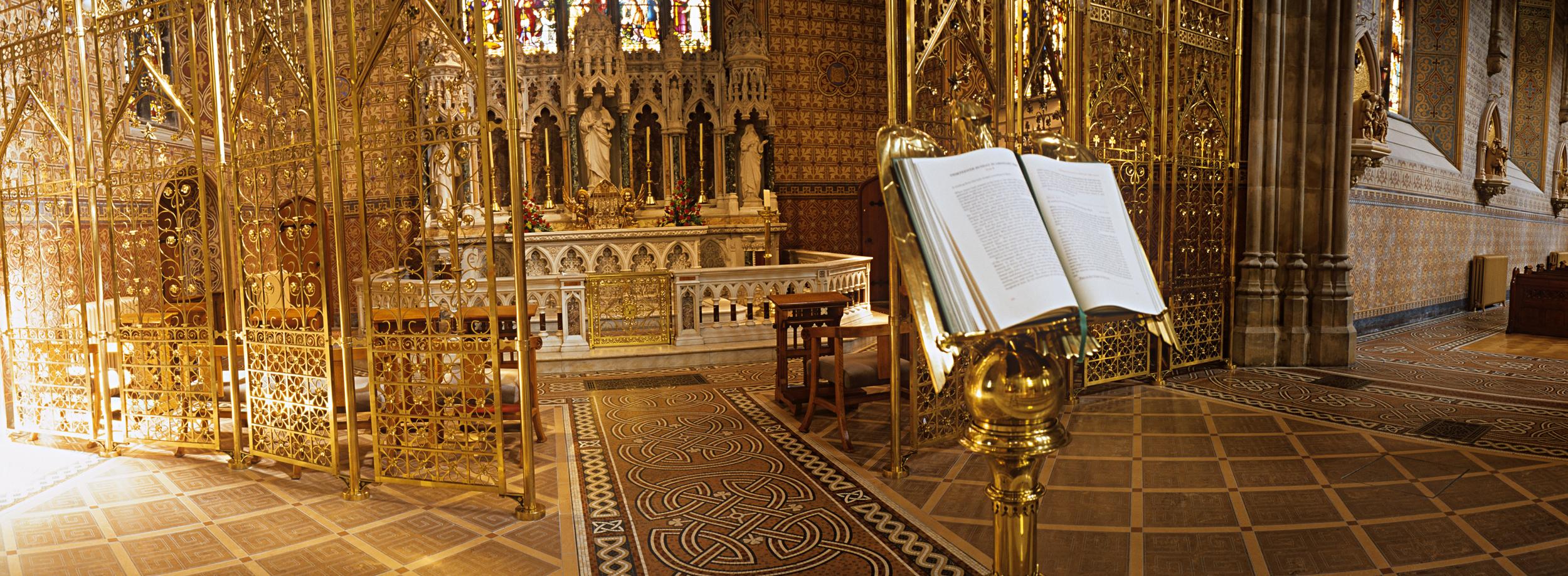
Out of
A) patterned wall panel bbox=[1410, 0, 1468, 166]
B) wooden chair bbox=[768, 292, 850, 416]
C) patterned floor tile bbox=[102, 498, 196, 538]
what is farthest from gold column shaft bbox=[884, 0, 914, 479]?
patterned wall panel bbox=[1410, 0, 1468, 166]

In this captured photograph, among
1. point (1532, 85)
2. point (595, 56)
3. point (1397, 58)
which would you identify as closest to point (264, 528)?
point (595, 56)

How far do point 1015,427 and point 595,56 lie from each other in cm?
1150

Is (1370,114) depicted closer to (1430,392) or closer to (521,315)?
(1430,392)

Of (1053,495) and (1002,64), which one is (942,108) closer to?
(1002,64)

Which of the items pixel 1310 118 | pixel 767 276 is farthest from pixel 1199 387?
pixel 767 276

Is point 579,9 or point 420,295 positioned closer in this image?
point 420,295

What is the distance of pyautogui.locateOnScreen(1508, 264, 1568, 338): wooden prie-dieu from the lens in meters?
8.96

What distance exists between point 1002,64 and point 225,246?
4.61 meters

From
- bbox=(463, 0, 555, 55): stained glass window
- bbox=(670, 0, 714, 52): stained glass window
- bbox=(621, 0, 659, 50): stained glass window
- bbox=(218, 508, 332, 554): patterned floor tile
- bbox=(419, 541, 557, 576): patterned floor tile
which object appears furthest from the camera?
bbox=(670, 0, 714, 52): stained glass window

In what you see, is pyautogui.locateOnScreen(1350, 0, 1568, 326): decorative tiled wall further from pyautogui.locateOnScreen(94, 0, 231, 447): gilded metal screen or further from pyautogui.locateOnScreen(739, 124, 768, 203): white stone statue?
pyautogui.locateOnScreen(94, 0, 231, 447): gilded metal screen

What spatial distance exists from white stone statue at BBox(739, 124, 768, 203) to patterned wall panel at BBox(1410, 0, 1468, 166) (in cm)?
895

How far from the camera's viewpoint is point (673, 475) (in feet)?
14.3

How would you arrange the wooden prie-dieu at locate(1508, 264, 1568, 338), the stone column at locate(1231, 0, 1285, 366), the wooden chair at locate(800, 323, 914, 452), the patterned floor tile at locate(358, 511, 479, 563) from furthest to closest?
the wooden prie-dieu at locate(1508, 264, 1568, 338) < the stone column at locate(1231, 0, 1285, 366) < the wooden chair at locate(800, 323, 914, 452) < the patterned floor tile at locate(358, 511, 479, 563)

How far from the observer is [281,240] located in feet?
14.6
